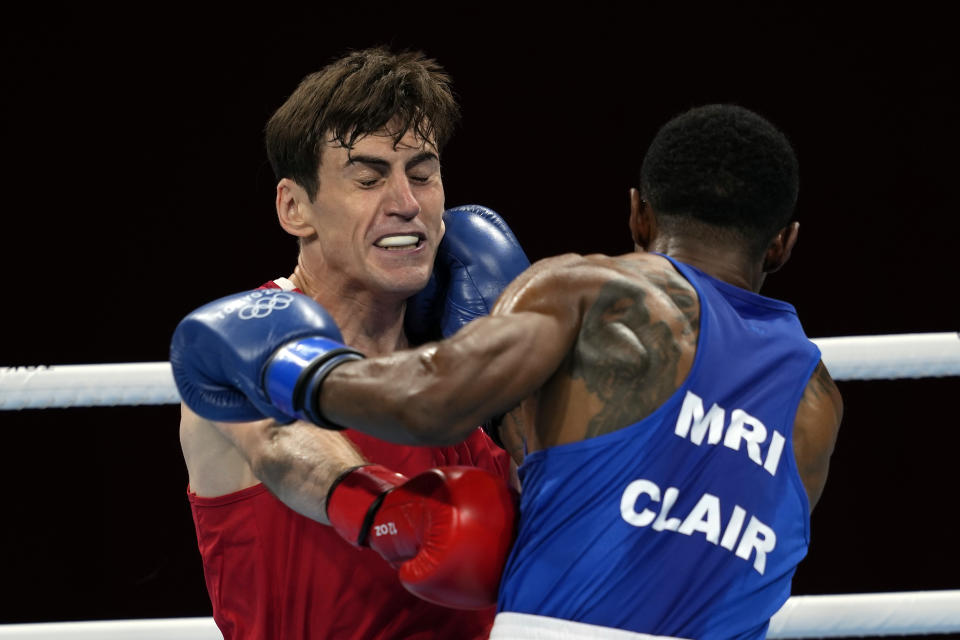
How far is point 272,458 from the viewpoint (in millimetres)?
1944

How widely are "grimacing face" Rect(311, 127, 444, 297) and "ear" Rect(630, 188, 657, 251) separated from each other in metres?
0.57

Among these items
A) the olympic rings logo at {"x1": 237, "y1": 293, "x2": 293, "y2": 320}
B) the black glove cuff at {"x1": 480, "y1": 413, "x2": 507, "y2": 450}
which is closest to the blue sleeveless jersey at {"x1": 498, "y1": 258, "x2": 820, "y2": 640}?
the olympic rings logo at {"x1": 237, "y1": 293, "x2": 293, "y2": 320}

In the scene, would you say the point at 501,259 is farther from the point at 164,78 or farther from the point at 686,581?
the point at 164,78

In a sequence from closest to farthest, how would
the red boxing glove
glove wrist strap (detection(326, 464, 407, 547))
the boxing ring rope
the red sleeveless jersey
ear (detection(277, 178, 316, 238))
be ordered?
the red boxing glove → glove wrist strap (detection(326, 464, 407, 547)) → the red sleeveless jersey → ear (detection(277, 178, 316, 238)) → the boxing ring rope

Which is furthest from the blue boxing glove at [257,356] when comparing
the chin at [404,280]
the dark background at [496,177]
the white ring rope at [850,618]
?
the dark background at [496,177]

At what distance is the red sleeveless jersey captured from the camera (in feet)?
6.81

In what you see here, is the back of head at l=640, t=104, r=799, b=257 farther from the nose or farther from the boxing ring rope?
the boxing ring rope

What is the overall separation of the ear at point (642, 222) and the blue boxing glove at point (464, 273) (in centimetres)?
49

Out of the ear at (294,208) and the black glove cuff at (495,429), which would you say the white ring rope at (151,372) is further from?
the black glove cuff at (495,429)

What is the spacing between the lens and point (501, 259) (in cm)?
232

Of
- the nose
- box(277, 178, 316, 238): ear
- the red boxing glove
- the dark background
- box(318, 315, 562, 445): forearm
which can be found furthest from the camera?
the dark background

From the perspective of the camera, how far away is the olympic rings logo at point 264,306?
1.70 m

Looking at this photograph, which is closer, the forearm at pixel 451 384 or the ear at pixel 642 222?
the forearm at pixel 451 384

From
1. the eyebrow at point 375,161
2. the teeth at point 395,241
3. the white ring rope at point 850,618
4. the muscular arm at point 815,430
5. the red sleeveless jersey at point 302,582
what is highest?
the eyebrow at point 375,161
